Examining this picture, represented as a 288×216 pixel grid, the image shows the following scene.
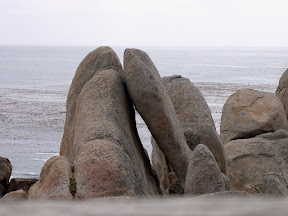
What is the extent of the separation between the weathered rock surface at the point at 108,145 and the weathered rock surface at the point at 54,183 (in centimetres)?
18

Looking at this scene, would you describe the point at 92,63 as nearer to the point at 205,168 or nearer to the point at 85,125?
the point at 85,125

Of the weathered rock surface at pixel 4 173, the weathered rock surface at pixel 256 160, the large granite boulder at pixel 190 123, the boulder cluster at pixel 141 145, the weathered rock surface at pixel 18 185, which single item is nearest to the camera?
the boulder cluster at pixel 141 145

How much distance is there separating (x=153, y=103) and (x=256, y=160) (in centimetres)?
566

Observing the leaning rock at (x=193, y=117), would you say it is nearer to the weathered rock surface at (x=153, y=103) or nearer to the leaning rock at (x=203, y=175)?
the weathered rock surface at (x=153, y=103)

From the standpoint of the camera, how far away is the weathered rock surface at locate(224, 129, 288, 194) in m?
13.9

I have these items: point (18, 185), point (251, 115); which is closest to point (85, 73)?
point (18, 185)

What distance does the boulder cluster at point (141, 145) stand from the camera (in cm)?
763

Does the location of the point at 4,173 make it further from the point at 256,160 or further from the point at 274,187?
the point at 274,187

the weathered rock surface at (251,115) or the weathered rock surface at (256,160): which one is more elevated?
the weathered rock surface at (251,115)

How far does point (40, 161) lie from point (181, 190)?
1110cm

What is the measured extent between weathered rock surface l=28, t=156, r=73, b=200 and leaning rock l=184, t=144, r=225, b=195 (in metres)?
2.49

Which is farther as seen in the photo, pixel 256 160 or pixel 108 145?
pixel 256 160

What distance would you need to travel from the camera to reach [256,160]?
46.7 ft

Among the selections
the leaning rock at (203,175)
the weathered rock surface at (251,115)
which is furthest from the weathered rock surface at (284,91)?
the leaning rock at (203,175)
